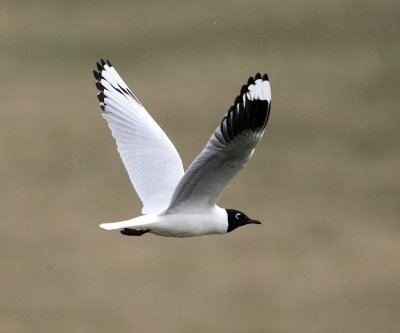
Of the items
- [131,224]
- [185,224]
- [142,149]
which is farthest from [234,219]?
[142,149]

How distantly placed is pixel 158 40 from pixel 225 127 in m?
17.5

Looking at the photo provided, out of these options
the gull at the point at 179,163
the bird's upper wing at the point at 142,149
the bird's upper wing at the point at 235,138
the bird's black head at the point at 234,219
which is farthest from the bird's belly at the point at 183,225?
the bird's upper wing at the point at 142,149

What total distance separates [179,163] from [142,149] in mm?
290

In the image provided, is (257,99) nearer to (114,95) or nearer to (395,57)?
(114,95)

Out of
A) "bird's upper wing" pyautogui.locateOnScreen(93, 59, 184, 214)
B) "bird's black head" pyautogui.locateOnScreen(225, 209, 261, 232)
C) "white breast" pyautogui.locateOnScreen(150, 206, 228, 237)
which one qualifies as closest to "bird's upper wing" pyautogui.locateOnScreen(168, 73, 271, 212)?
"white breast" pyautogui.locateOnScreen(150, 206, 228, 237)

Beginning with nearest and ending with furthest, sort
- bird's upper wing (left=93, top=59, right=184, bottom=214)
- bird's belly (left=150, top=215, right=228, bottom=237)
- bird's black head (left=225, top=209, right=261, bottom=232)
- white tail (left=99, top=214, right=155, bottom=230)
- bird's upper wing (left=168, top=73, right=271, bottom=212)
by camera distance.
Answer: bird's upper wing (left=168, top=73, right=271, bottom=212) → white tail (left=99, top=214, right=155, bottom=230) → bird's belly (left=150, top=215, right=228, bottom=237) → bird's black head (left=225, top=209, right=261, bottom=232) → bird's upper wing (left=93, top=59, right=184, bottom=214)

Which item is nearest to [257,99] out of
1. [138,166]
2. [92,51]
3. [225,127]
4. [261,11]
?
[225,127]

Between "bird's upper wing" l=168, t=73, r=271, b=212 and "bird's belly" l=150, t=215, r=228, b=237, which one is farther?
"bird's belly" l=150, t=215, r=228, b=237

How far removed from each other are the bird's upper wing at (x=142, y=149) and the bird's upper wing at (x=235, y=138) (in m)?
0.89

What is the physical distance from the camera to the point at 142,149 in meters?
8.46

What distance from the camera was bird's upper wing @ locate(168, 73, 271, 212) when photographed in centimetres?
682

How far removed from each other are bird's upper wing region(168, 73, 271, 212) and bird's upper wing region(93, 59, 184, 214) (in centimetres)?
89

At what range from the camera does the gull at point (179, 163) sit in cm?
684

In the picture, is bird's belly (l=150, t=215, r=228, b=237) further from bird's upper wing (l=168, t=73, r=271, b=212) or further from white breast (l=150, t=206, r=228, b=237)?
bird's upper wing (l=168, t=73, r=271, b=212)
